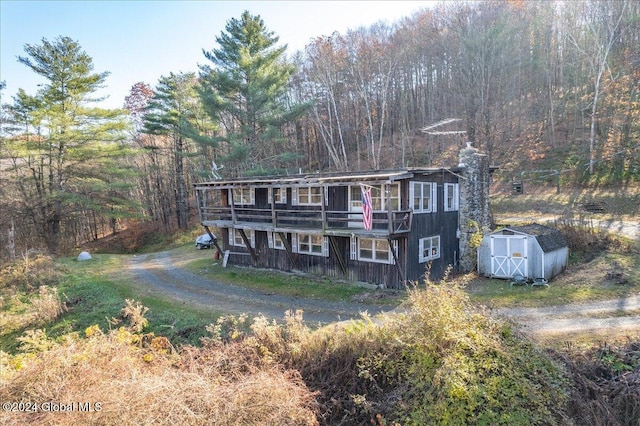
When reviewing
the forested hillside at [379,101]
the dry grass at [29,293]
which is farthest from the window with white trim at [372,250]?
the forested hillside at [379,101]

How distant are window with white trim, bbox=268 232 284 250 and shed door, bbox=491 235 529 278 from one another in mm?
11094

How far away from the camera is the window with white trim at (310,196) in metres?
19.0

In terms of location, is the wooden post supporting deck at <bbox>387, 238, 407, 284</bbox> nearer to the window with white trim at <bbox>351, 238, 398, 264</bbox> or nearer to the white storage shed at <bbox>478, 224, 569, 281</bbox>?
the window with white trim at <bbox>351, 238, 398, 264</bbox>

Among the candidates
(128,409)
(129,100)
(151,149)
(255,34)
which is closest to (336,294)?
(128,409)

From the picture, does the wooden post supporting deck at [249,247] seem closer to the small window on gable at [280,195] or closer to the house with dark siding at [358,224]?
the house with dark siding at [358,224]

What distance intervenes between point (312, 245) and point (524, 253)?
1022 cm

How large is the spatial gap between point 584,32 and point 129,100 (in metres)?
50.3

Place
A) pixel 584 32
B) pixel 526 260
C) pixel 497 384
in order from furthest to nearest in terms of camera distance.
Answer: pixel 584 32, pixel 526 260, pixel 497 384

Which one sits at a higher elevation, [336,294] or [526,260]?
[526,260]

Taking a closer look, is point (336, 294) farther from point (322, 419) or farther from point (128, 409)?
point (128, 409)

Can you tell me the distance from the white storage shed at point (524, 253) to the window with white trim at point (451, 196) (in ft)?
7.74

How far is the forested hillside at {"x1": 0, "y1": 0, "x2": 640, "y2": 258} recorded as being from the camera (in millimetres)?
29734

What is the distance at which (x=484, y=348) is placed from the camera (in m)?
6.90

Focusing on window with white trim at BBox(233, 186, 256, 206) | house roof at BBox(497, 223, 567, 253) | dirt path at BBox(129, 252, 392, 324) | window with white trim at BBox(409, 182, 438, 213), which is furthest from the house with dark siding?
house roof at BBox(497, 223, 567, 253)
